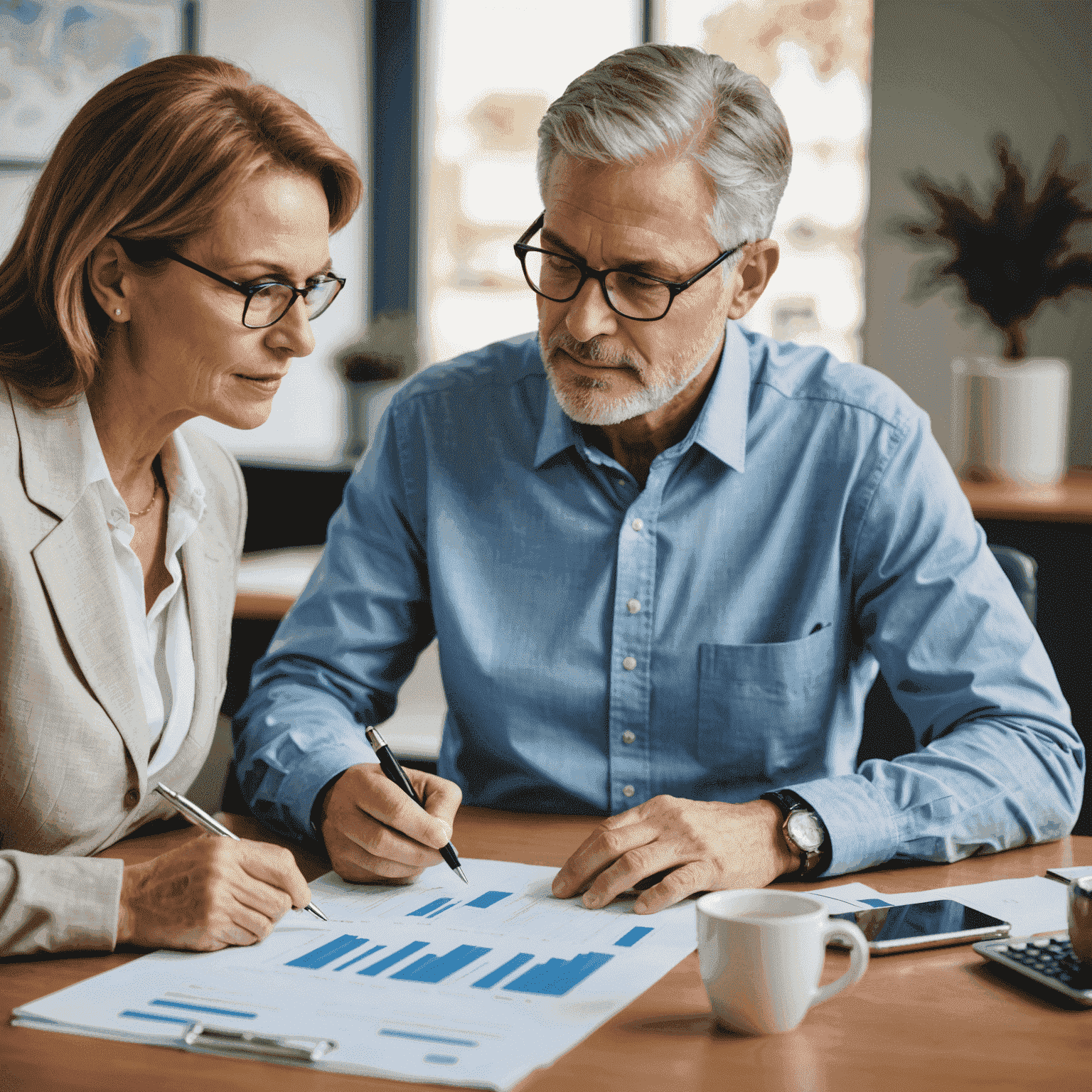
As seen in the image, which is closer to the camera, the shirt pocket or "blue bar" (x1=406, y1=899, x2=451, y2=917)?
"blue bar" (x1=406, y1=899, x2=451, y2=917)

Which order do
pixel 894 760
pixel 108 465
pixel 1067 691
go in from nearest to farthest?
1. pixel 894 760
2. pixel 108 465
3. pixel 1067 691

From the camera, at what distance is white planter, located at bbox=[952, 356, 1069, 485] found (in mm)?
2805

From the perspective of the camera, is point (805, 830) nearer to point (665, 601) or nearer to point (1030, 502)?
point (665, 601)

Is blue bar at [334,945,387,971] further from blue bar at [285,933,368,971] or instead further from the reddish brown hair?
the reddish brown hair

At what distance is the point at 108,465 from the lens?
4.93 feet

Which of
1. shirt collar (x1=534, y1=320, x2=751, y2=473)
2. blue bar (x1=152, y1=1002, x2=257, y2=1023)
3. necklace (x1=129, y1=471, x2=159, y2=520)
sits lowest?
blue bar (x1=152, y1=1002, x2=257, y2=1023)

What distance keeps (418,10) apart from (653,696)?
9.56ft

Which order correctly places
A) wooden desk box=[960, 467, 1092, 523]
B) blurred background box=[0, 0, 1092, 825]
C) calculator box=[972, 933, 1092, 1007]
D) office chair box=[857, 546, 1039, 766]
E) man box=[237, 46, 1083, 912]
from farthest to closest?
blurred background box=[0, 0, 1092, 825]
wooden desk box=[960, 467, 1092, 523]
office chair box=[857, 546, 1039, 766]
man box=[237, 46, 1083, 912]
calculator box=[972, 933, 1092, 1007]

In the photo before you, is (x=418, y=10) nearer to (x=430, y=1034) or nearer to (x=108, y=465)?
(x=108, y=465)

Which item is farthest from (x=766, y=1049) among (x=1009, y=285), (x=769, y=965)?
(x=1009, y=285)

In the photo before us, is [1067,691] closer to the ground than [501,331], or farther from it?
closer to the ground

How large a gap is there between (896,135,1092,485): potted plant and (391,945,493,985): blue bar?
7.08 feet

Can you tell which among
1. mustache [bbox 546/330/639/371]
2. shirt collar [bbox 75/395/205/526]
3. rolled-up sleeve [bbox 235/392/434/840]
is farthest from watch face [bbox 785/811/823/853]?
shirt collar [bbox 75/395/205/526]

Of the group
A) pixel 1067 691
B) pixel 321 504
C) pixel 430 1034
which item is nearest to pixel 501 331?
pixel 321 504
